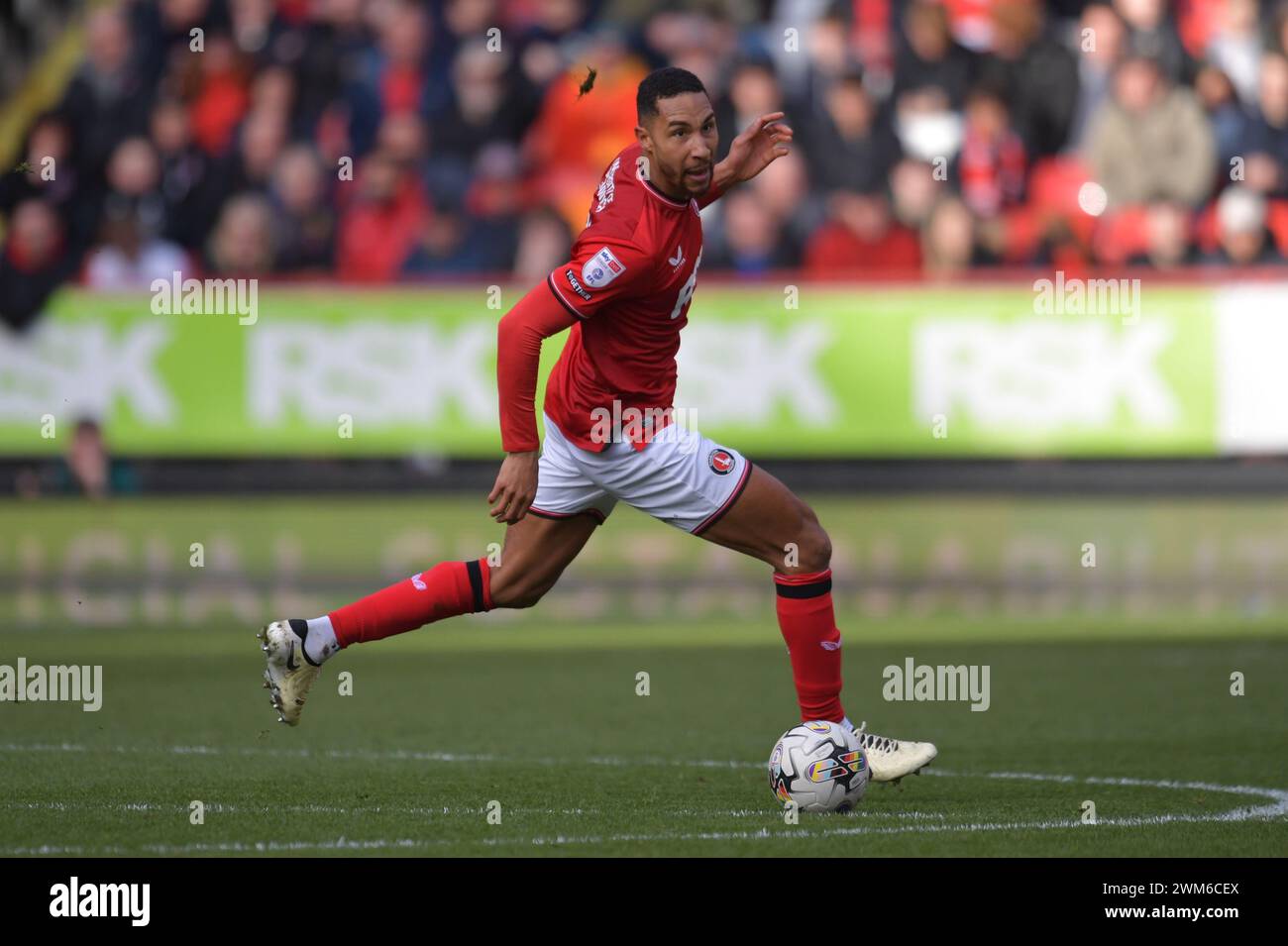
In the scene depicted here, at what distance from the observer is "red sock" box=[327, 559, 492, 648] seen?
311 inches

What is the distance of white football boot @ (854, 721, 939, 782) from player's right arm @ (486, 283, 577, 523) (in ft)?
4.94

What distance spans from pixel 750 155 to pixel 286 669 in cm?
250

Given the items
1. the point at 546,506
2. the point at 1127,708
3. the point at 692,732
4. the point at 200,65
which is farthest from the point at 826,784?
the point at 200,65

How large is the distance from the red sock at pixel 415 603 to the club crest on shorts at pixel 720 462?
908 mm

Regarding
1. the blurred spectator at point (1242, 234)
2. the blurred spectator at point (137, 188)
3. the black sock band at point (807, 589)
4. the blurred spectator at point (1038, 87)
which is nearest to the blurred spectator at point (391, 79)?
the blurred spectator at point (137, 188)

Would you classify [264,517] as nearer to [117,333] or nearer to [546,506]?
[117,333]

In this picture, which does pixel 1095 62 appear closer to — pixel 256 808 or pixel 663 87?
pixel 663 87

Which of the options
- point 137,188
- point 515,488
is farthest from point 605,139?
point 515,488

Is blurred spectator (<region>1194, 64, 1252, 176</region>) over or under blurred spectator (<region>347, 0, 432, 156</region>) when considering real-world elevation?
under

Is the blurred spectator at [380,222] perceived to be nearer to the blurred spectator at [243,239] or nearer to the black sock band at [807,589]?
the blurred spectator at [243,239]

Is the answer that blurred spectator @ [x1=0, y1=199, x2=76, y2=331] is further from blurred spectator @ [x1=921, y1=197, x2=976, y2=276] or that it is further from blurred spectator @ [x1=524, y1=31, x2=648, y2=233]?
blurred spectator @ [x1=921, y1=197, x2=976, y2=276]

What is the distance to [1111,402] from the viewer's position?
63.9 ft

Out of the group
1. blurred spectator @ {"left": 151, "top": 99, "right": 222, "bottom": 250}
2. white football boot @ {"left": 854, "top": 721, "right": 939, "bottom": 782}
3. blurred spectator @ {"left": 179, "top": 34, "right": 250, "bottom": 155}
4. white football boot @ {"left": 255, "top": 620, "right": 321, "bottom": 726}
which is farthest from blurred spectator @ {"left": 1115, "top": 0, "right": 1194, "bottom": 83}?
white football boot @ {"left": 255, "top": 620, "right": 321, "bottom": 726}

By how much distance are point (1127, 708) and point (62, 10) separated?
17.0 meters
